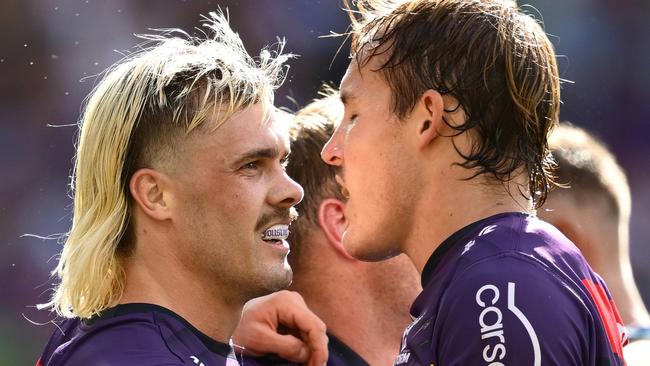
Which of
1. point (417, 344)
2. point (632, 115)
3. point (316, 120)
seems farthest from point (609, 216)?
point (632, 115)

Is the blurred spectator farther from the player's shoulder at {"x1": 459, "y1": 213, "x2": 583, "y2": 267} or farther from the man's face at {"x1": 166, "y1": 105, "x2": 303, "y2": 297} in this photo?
the player's shoulder at {"x1": 459, "y1": 213, "x2": 583, "y2": 267}

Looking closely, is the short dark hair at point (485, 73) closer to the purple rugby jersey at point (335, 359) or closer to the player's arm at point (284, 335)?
the player's arm at point (284, 335)

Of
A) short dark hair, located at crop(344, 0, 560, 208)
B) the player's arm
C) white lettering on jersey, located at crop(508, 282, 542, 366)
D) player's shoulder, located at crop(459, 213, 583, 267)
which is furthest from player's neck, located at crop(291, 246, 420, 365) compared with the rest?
white lettering on jersey, located at crop(508, 282, 542, 366)

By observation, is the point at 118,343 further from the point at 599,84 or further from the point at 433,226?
the point at 599,84

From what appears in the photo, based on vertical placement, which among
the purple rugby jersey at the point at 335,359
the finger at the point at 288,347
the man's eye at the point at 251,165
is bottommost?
the purple rugby jersey at the point at 335,359

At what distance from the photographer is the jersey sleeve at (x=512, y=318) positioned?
6.31 ft

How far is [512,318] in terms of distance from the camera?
6.36ft

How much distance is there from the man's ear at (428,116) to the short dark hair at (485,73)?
23 mm

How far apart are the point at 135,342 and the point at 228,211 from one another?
0.55 meters

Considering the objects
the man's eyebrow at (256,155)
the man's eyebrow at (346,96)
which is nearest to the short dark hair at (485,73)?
the man's eyebrow at (346,96)

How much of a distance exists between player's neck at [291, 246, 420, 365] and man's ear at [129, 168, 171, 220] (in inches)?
32.1

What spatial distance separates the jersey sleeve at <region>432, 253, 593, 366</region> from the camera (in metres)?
1.92

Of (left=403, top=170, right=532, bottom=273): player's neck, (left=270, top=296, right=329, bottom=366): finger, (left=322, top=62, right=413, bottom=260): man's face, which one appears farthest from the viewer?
(left=270, top=296, right=329, bottom=366): finger

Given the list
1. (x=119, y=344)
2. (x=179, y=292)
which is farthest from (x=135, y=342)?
(x=179, y=292)
